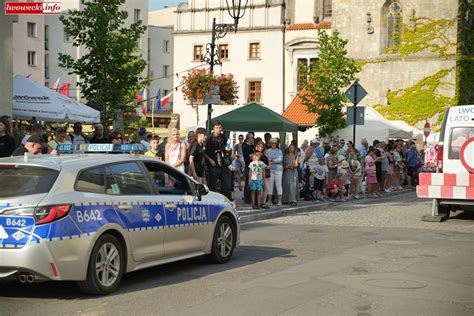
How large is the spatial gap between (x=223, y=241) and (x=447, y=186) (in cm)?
811

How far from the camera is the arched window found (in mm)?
49750

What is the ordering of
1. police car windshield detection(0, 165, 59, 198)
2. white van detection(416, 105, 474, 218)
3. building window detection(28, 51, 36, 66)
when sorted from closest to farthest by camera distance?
1. police car windshield detection(0, 165, 59, 198)
2. white van detection(416, 105, 474, 218)
3. building window detection(28, 51, 36, 66)

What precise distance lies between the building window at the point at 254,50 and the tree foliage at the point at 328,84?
23.2 m

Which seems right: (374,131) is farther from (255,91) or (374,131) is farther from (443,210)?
(255,91)

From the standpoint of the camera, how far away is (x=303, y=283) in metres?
9.77

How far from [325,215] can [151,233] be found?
10964 millimetres

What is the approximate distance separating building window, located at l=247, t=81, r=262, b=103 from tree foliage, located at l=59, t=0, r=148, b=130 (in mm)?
35907

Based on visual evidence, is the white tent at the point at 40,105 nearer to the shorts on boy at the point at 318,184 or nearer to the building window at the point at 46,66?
the shorts on boy at the point at 318,184

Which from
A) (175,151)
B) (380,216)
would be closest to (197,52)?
(380,216)

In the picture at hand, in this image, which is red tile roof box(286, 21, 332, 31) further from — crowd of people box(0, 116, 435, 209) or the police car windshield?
the police car windshield

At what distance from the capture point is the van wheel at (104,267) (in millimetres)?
8711

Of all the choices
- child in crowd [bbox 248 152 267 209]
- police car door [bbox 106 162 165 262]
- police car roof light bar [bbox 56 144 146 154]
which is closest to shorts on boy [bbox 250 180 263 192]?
child in crowd [bbox 248 152 267 209]

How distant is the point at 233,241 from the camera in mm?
11781

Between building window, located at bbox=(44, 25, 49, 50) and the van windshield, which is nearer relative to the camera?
the van windshield
